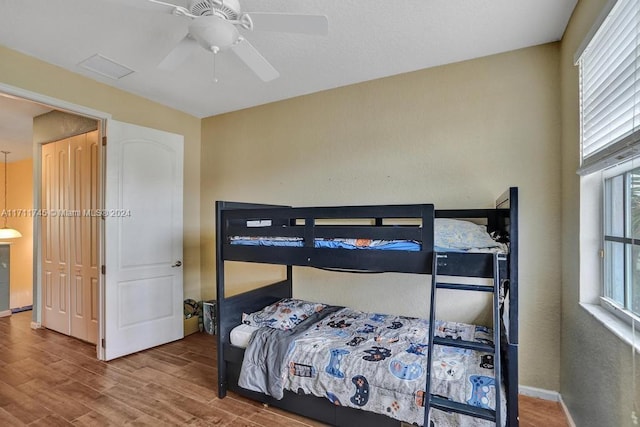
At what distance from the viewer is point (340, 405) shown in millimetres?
1895

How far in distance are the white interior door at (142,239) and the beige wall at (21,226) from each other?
3077 millimetres

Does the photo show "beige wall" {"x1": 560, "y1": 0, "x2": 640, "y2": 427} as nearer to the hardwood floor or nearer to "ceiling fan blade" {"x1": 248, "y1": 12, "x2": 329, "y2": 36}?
the hardwood floor

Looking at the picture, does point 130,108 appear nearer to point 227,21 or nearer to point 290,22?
point 227,21

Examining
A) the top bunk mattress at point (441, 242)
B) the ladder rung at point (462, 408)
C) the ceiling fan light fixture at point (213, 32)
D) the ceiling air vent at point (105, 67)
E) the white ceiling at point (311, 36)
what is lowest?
the ladder rung at point (462, 408)

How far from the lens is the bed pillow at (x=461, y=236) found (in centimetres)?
183

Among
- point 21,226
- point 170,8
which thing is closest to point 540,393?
point 170,8

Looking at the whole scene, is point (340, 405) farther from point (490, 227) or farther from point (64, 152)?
point (64, 152)

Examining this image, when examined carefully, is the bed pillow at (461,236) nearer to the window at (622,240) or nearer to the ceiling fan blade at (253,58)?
the window at (622,240)

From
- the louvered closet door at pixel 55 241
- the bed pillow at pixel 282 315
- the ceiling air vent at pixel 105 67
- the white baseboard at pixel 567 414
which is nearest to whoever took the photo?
the white baseboard at pixel 567 414

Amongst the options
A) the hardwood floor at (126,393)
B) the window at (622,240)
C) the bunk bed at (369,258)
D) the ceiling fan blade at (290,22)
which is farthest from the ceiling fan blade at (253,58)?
the hardwood floor at (126,393)

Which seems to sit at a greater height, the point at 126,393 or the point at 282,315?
the point at 282,315

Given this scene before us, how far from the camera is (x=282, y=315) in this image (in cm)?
250

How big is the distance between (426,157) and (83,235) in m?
3.76

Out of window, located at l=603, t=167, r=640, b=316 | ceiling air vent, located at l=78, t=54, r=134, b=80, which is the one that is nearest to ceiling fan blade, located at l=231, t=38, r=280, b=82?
ceiling air vent, located at l=78, t=54, r=134, b=80
